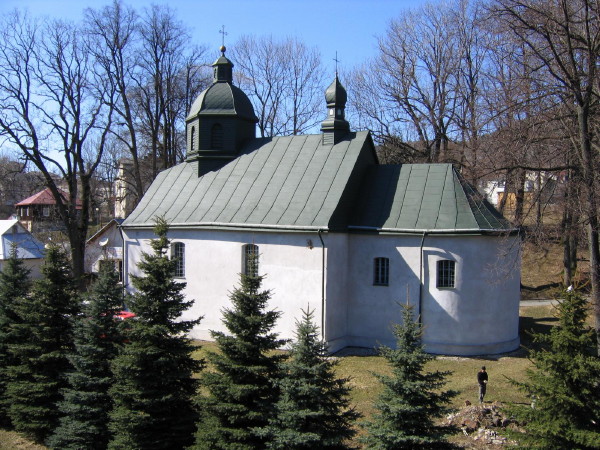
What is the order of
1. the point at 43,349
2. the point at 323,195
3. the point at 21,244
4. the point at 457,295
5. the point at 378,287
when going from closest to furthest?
the point at 43,349, the point at 457,295, the point at 378,287, the point at 323,195, the point at 21,244

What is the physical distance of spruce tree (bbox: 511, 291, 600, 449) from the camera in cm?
809

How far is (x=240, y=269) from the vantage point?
19.7 meters

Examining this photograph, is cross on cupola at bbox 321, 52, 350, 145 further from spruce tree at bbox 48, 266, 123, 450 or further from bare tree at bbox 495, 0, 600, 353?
spruce tree at bbox 48, 266, 123, 450

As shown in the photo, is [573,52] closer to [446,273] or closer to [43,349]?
[446,273]

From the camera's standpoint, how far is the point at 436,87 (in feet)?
109

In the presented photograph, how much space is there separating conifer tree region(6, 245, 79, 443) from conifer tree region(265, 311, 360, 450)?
7.10m

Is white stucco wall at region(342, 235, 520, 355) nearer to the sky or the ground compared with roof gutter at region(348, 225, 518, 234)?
nearer to the ground

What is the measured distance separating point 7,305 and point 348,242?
36.2 ft

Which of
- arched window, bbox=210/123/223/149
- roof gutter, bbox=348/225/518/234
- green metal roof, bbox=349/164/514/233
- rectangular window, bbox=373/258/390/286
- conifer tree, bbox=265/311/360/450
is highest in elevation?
arched window, bbox=210/123/223/149

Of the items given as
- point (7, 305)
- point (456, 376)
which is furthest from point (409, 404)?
point (7, 305)

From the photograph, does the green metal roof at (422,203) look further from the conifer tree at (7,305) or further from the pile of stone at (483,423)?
the conifer tree at (7,305)

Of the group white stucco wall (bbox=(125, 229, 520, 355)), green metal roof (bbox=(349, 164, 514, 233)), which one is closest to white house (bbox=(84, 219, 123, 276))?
white stucco wall (bbox=(125, 229, 520, 355))

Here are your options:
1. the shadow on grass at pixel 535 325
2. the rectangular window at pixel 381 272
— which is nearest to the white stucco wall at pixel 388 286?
the rectangular window at pixel 381 272

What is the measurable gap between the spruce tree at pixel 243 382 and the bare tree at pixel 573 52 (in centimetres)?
801
